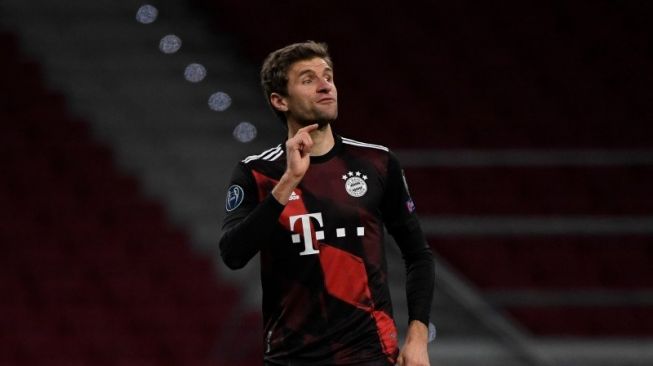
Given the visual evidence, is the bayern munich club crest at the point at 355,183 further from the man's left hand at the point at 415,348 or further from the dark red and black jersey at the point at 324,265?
the man's left hand at the point at 415,348

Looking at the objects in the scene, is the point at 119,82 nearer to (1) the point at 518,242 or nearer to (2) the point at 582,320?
(1) the point at 518,242

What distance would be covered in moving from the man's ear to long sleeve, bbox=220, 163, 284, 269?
19 centimetres

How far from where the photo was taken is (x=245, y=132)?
28.4 feet

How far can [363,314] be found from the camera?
2.93 metres

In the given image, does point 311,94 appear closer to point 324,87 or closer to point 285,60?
point 324,87

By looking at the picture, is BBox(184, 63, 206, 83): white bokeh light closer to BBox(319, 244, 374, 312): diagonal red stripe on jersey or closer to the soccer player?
the soccer player

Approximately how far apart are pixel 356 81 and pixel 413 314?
570cm

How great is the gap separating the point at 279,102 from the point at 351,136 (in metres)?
5.14

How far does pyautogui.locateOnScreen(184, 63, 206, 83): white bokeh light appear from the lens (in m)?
9.03

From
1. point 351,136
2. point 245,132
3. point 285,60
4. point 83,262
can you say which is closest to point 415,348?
point 285,60

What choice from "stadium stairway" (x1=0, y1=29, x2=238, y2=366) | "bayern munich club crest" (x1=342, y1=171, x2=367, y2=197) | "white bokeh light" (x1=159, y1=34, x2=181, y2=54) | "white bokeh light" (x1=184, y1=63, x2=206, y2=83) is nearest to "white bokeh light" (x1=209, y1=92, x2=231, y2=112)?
"white bokeh light" (x1=184, y1=63, x2=206, y2=83)

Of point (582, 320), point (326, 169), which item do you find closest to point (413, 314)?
point (326, 169)

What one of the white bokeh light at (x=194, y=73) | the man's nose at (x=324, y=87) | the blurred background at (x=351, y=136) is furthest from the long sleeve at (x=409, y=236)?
the white bokeh light at (x=194, y=73)

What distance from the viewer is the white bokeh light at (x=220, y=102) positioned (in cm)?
891
